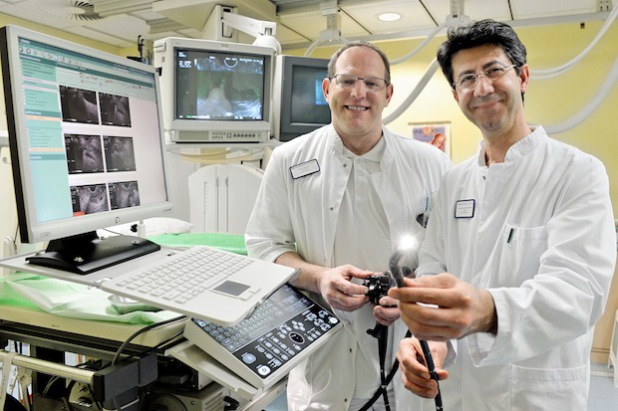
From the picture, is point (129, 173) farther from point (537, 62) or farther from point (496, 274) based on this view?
point (537, 62)

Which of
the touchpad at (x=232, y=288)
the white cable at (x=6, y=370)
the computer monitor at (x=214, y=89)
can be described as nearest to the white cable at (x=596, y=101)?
the computer monitor at (x=214, y=89)

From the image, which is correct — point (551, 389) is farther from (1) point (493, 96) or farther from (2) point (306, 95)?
(2) point (306, 95)

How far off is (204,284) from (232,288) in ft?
0.20

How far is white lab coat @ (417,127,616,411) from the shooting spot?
36.8 inches

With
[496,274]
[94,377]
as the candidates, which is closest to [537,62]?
[496,274]

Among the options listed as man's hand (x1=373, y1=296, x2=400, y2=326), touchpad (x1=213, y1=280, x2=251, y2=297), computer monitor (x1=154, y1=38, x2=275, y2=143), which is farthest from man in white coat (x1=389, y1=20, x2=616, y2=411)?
computer monitor (x1=154, y1=38, x2=275, y2=143)

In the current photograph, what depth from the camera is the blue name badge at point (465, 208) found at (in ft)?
4.21

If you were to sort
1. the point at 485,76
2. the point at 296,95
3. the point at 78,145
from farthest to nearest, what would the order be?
1. the point at 296,95
2. the point at 485,76
3. the point at 78,145

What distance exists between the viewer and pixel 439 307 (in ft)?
2.65

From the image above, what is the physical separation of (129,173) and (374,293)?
756 millimetres

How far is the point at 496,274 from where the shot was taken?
1.18 metres

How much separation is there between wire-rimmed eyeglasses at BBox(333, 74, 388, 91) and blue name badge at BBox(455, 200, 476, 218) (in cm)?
50

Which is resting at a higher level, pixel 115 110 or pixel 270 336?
pixel 115 110

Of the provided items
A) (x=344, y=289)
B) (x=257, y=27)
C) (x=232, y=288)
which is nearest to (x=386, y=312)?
(x=344, y=289)
